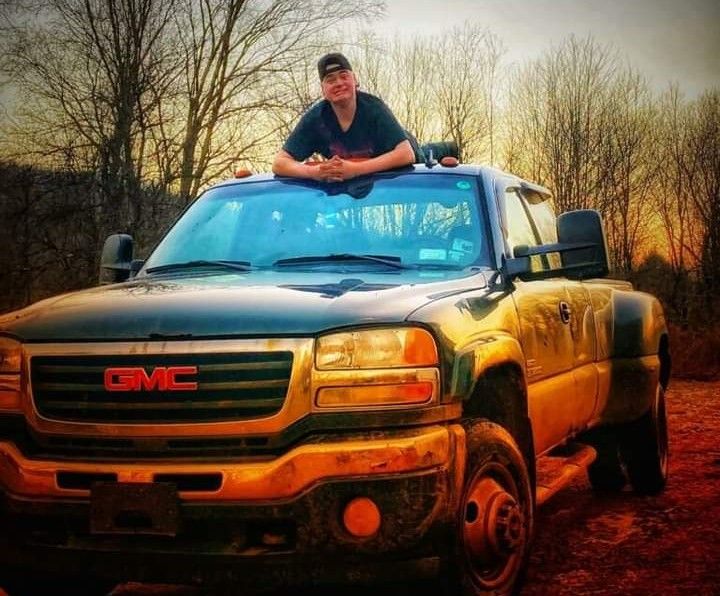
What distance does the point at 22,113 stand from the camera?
13305 mm

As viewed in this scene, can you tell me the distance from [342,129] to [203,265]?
1.38 m

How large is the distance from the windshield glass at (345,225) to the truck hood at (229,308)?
0.46 m

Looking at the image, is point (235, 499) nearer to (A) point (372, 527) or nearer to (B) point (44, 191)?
(A) point (372, 527)

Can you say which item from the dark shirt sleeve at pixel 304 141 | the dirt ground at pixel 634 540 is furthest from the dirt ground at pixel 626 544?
the dark shirt sleeve at pixel 304 141

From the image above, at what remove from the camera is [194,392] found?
8.88 ft

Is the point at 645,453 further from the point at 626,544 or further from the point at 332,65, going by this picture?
the point at 332,65

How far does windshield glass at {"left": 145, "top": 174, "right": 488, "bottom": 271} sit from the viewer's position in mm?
3895

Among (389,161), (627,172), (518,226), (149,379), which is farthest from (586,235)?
(627,172)

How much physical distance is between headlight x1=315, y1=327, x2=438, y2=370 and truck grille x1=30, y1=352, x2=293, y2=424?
0.12 metres

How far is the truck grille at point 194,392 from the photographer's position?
8.79 feet

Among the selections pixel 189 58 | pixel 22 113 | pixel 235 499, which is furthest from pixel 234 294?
pixel 189 58

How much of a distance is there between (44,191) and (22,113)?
148cm

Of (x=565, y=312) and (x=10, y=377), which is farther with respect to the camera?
(x=565, y=312)

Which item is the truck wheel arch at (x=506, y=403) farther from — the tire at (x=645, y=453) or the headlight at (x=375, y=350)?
the tire at (x=645, y=453)
